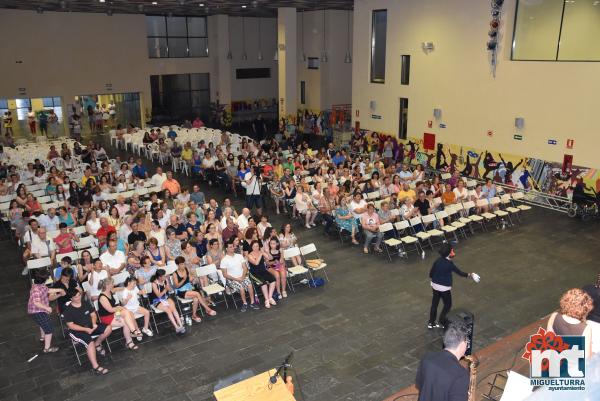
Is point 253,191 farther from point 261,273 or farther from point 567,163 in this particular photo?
point 567,163

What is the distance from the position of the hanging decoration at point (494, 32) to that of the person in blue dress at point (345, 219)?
7439 millimetres

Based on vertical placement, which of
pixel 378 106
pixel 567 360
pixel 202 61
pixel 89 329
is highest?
pixel 202 61

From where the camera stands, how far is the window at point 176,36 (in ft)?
90.0

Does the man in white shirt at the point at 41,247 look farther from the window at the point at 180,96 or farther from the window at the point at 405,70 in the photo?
the window at the point at 180,96

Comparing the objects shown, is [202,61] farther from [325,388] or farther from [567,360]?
[567,360]

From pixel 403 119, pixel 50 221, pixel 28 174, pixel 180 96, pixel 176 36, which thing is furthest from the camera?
pixel 180 96

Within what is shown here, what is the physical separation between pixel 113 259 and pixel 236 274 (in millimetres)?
2131

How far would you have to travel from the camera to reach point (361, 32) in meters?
20.3

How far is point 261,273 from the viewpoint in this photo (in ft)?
30.0

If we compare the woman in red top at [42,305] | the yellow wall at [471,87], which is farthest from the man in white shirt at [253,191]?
the yellow wall at [471,87]

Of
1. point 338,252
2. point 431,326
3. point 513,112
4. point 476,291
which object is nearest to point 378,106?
point 513,112

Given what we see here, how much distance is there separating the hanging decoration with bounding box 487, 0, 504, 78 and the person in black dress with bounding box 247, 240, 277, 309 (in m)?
10.6

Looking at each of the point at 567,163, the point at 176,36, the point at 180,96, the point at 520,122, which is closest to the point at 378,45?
the point at 520,122

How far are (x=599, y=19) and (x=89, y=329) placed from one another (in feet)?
45.5
